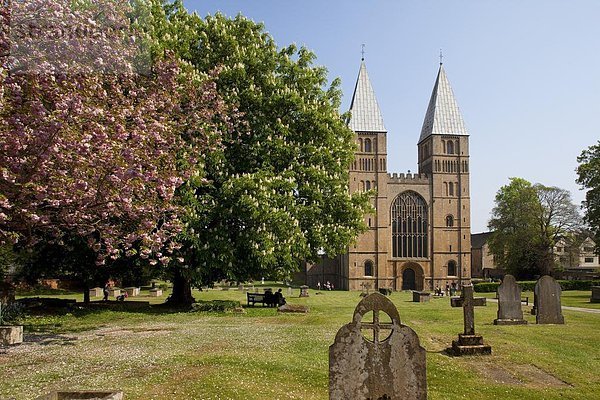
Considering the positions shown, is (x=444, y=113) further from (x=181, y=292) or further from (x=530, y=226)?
(x=181, y=292)

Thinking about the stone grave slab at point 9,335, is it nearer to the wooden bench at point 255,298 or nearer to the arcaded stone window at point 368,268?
the wooden bench at point 255,298

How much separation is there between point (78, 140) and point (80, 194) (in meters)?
1.53

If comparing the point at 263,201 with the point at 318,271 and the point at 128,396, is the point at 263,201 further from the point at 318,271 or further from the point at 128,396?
the point at 318,271

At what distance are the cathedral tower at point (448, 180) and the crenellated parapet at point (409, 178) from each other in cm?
95

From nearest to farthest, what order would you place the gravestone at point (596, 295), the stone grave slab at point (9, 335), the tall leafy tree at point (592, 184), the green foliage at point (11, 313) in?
the stone grave slab at point (9, 335) < the green foliage at point (11, 313) < the gravestone at point (596, 295) < the tall leafy tree at point (592, 184)

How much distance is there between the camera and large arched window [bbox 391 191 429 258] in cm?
7506

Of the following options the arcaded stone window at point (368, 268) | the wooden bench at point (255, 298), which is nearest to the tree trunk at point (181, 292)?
the wooden bench at point (255, 298)

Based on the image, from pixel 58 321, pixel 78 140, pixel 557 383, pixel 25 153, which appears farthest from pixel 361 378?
pixel 58 321

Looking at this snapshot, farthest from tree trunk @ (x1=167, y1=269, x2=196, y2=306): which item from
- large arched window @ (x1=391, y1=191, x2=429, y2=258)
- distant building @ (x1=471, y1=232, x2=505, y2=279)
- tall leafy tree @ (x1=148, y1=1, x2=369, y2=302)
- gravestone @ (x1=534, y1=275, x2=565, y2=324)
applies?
distant building @ (x1=471, y1=232, x2=505, y2=279)

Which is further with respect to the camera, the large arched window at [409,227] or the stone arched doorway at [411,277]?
the large arched window at [409,227]

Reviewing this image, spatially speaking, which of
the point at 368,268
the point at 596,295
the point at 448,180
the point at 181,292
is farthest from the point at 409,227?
the point at 181,292

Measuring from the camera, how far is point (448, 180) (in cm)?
7625

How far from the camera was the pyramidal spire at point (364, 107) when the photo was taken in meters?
74.9

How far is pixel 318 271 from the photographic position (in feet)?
283
